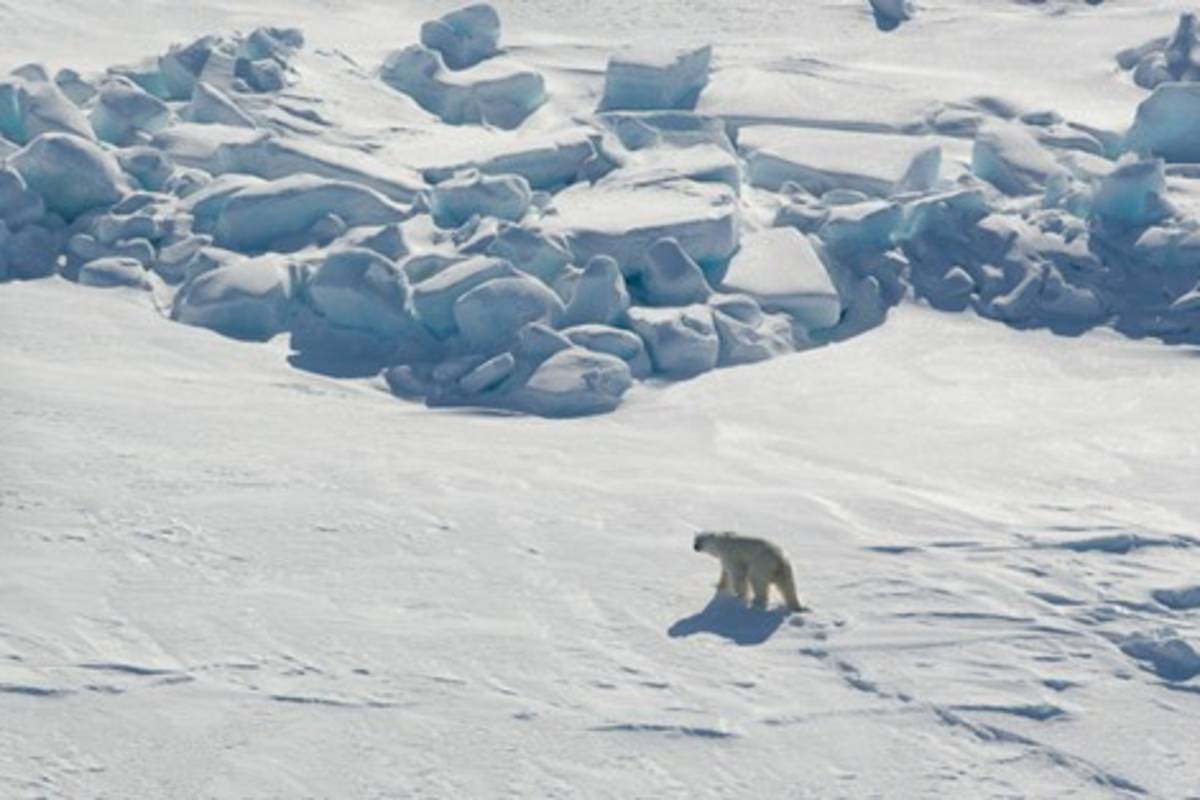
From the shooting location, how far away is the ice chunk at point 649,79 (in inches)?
610

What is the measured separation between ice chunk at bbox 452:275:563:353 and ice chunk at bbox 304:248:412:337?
14.6 inches

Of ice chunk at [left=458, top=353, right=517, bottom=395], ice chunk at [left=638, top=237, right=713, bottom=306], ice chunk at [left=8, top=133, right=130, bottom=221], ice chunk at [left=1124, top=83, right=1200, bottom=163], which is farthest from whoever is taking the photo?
ice chunk at [left=1124, top=83, right=1200, bottom=163]

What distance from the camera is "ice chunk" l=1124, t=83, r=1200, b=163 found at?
1500 centimetres

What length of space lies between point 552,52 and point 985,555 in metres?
7.83

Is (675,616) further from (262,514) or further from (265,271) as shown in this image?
(265,271)

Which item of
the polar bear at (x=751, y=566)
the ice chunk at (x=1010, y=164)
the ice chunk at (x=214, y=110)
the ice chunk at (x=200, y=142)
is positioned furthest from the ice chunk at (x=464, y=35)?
the polar bear at (x=751, y=566)

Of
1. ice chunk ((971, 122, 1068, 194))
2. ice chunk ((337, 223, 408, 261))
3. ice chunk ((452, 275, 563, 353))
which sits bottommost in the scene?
ice chunk ((452, 275, 563, 353))

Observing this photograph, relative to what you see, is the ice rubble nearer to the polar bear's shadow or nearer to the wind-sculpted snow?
the wind-sculpted snow

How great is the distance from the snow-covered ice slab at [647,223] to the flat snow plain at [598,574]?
884 mm

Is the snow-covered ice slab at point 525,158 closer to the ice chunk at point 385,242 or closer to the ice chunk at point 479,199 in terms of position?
the ice chunk at point 479,199

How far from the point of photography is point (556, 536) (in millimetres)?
9914

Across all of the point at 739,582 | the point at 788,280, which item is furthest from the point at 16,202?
the point at 739,582

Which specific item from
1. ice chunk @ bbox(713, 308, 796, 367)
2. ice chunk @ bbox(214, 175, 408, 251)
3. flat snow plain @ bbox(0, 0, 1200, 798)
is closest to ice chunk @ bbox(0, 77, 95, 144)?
ice chunk @ bbox(214, 175, 408, 251)

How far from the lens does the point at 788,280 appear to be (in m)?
12.9
